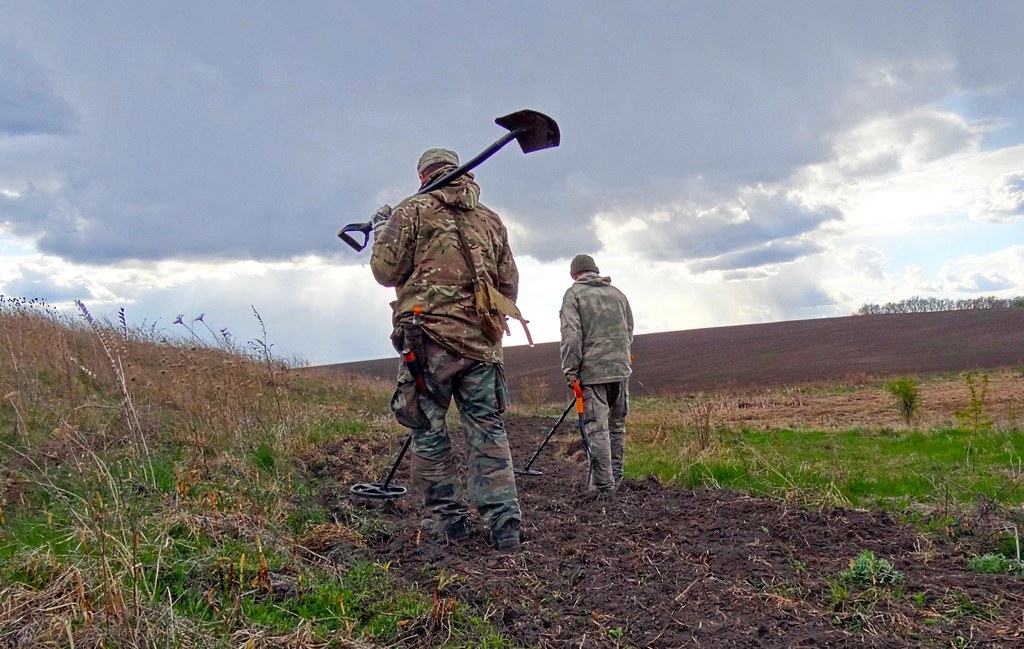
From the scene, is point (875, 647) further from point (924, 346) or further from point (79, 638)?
point (924, 346)

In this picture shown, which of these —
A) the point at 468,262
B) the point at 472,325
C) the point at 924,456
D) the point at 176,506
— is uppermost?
the point at 468,262

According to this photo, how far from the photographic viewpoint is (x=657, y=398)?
80.3 feet

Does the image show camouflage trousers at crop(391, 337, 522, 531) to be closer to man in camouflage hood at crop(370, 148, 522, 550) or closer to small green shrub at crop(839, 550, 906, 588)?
man in camouflage hood at crop(370, 148, 522, 550)

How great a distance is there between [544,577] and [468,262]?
6.14ft

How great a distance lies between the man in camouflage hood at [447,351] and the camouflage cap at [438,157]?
24 cm

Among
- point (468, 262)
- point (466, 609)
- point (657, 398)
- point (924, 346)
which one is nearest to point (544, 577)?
point (466, 609)

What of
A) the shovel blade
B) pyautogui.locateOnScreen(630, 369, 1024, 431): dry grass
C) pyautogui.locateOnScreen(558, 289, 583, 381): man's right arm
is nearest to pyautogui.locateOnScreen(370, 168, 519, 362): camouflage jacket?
the shovel blade

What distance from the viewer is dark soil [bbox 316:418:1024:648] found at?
326 cm

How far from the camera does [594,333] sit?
22.4 feet

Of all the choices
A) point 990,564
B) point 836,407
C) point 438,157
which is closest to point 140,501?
point 438,157

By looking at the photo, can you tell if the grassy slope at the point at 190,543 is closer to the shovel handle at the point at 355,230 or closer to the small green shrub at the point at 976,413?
the shovel handle at the point at 355,230

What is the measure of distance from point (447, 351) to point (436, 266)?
20.3 inches

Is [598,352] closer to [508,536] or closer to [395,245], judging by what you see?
[508,536]

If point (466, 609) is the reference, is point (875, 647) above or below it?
below
